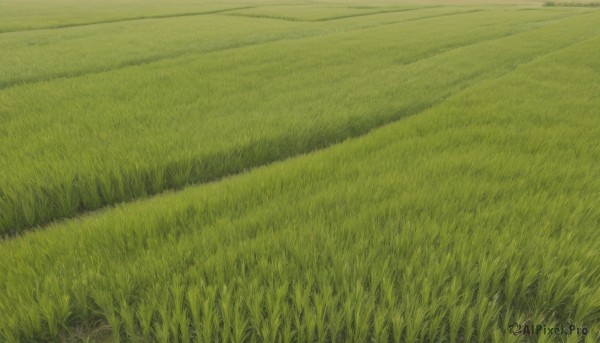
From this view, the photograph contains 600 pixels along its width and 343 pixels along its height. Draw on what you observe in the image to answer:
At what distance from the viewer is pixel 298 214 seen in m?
1.96

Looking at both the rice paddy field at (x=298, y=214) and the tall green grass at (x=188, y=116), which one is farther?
the tall green grass at (x=188, y=116)

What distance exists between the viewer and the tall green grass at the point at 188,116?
8.47 feet

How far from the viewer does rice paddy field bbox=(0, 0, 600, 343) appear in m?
1.27

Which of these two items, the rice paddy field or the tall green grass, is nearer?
the rice paddy field

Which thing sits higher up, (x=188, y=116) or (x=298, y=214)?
(x=188, y=116)

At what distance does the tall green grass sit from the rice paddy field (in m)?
0.02

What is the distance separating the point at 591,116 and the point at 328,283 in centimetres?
377

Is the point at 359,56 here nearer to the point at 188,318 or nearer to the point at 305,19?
the point at 188,318

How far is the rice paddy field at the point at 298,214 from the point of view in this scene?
4.17 ft

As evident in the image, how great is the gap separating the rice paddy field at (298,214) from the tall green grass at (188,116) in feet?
0.08

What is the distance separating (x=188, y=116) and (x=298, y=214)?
2.54m

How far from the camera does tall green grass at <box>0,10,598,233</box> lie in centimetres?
258

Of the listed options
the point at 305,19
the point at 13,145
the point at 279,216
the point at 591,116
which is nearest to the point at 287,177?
the point at 279,216

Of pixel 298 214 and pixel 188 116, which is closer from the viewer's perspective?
pixel 298 214
